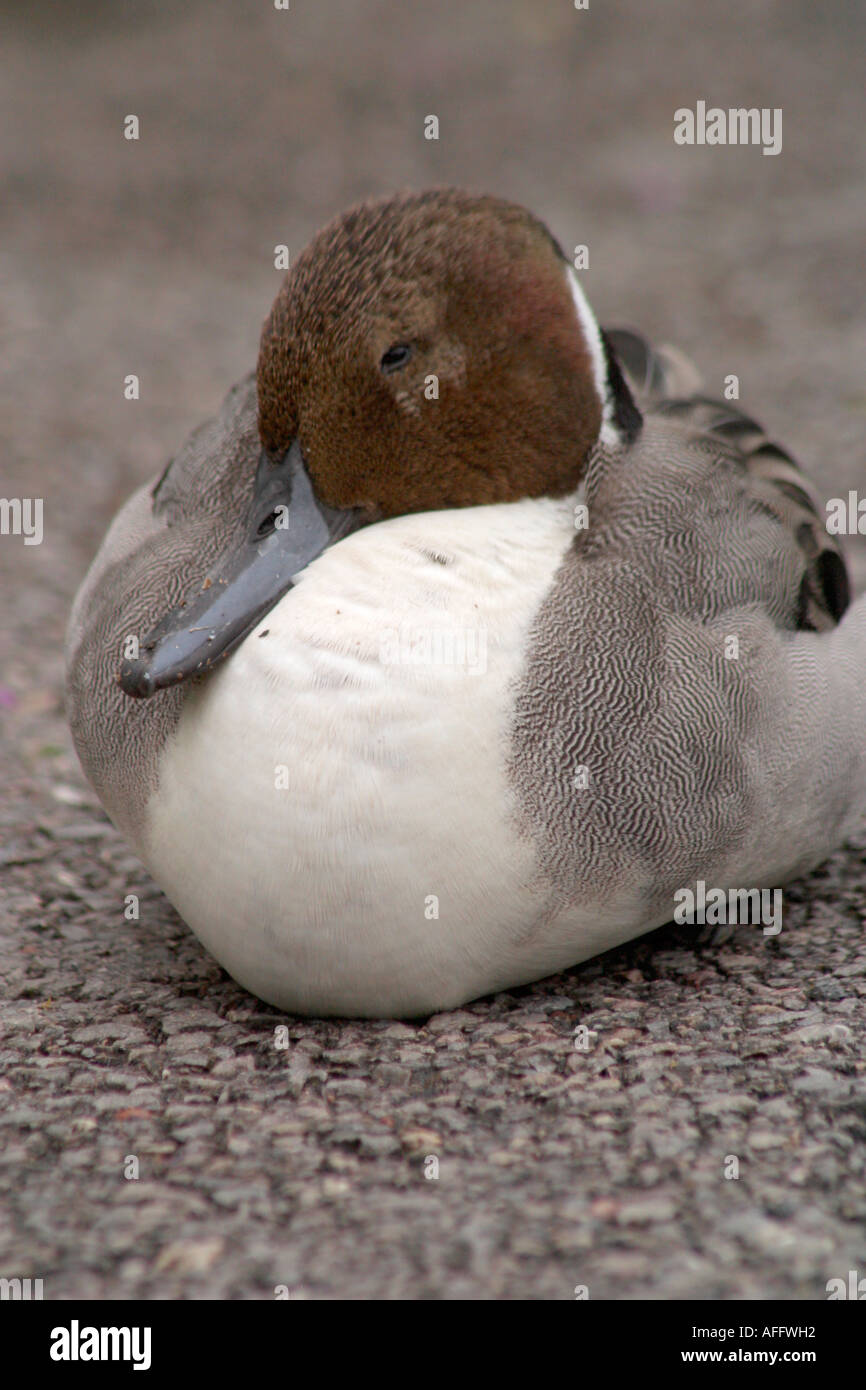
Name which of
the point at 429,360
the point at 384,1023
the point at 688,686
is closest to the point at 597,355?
the point at 429,360

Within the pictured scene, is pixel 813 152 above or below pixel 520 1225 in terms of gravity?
above

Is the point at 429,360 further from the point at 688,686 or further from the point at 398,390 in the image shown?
the point at 688,686

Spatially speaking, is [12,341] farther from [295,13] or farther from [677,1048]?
[677,1048]

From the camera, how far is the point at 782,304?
6355mm

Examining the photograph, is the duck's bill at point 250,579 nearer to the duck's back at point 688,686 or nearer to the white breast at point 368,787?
the white breast at point 368,787

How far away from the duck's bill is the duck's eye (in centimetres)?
18

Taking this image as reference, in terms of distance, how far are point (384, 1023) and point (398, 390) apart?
0.95 metres

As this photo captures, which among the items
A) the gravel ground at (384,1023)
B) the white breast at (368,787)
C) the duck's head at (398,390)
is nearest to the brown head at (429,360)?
the duck's head at (398,390)

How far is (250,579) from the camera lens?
93.5 inches

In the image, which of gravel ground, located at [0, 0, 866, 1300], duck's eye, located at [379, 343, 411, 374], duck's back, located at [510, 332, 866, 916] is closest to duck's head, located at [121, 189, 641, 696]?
duck's eye, located at [379, 343, 411, 374]

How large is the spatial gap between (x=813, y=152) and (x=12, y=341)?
381 cm

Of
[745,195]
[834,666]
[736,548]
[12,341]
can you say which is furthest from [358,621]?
[745,195]

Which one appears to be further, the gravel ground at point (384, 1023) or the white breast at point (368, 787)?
the white breast at point (368, 787)

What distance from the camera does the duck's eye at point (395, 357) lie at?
2336 mm
